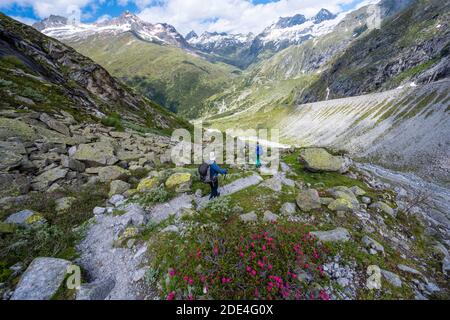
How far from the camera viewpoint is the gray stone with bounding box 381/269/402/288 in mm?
6212

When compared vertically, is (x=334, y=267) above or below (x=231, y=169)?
below

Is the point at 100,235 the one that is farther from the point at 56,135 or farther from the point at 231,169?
the point at 56,135

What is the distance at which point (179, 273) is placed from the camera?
5988 mm

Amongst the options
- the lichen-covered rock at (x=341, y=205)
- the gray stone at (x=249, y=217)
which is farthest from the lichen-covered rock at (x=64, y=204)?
the lichen-covered rock at (x=341, y=205)

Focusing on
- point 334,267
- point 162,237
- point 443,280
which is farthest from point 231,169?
point 443,280

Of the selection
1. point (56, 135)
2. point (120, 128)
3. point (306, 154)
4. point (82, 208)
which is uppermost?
point (120, 128)

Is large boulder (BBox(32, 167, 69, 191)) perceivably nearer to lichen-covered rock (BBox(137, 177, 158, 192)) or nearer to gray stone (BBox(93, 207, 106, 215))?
gray stone (BBox(93, 207, 106, 215))

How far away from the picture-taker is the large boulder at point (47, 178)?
37.2 ft

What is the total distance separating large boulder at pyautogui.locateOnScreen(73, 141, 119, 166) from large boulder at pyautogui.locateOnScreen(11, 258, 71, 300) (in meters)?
8.98

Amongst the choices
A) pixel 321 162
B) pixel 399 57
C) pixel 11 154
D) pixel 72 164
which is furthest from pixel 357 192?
pixel 399 57

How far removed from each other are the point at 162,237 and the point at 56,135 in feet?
46.2

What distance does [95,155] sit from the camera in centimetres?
1468

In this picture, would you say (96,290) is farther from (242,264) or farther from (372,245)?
(372,245)

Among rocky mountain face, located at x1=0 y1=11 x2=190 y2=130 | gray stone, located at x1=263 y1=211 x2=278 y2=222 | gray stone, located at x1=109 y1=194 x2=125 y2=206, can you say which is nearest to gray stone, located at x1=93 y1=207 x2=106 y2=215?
gray stone, located at x1=109 y1=194 x2=125 y2=206
